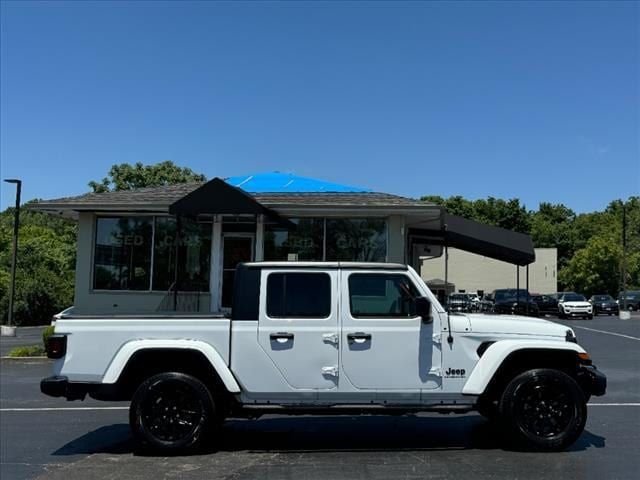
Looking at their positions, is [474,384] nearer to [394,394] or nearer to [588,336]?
[394,394]

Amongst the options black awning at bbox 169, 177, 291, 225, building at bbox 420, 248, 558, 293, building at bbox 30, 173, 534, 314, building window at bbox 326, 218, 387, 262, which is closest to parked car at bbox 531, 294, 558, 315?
building at bbox 30, 173, 534, 314

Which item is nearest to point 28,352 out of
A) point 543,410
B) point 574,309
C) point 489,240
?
point 489,240

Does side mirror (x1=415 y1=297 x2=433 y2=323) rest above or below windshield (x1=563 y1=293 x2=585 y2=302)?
above

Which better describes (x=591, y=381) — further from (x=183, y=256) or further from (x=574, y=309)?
(x=574, y=309)

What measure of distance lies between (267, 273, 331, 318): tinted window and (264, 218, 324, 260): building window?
31.3 ft

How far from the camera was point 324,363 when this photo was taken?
6418 millimetres

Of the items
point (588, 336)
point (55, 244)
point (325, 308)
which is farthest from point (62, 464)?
point (55, 244)

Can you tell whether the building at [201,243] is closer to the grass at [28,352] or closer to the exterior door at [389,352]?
the grass at [28,352]

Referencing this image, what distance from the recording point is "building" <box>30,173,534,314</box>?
15.9 m

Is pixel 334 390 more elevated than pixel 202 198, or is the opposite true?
pixel 202 198

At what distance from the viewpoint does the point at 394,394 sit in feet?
21.0

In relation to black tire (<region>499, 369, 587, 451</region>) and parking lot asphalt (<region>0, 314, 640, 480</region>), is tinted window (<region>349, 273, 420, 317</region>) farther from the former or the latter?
parking lot asphalt (<region>0, 314, 640, 480</region>)

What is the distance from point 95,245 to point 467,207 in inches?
2486

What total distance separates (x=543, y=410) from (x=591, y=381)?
23.6 inches
